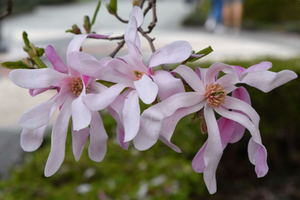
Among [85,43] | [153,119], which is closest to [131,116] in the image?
[153,119]

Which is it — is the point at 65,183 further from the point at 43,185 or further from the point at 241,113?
the point at 241,113

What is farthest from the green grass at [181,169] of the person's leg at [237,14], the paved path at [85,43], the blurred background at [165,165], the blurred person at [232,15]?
Result: the person's leg at [237,14]

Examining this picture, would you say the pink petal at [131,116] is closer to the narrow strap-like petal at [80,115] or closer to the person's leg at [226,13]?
the narrow strap-like petal at [80,115]

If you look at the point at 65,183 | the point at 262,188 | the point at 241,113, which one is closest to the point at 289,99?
the point at 262,188

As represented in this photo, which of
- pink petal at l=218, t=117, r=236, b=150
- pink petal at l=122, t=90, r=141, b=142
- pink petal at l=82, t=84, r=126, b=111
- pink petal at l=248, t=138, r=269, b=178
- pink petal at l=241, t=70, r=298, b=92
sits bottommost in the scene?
pink petal at l=248, t=138, r=269, b=178

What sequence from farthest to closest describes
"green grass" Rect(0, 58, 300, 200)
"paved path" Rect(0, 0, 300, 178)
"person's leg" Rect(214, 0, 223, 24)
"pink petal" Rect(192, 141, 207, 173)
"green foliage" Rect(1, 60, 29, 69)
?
1. "person's leg" Rect(214, 0, 223, 24)
2. "paved path" Rect(0, 0, 300, 178)
3. "green grass" Rect(0, 58, 300, 200)
4. "green foliage" Rect(1, 60, 29, 69)
5. "pink petal" Rect(192, 141, 207, 173)

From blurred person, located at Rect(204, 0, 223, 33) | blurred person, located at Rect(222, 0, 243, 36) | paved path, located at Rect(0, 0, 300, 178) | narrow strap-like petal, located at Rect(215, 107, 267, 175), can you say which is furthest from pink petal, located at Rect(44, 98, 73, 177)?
blurred person, located at Rect(204, 0, 223, 33)

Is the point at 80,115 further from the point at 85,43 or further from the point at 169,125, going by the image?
the point at 85,43

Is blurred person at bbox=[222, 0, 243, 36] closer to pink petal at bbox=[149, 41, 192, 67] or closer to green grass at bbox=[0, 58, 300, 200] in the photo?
green grass at bbox=[0, 58, 300, 200]
